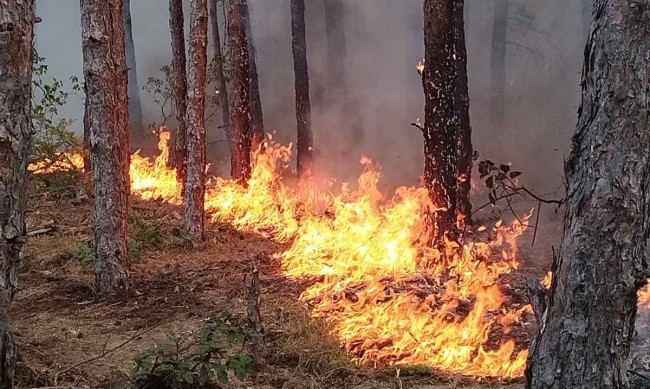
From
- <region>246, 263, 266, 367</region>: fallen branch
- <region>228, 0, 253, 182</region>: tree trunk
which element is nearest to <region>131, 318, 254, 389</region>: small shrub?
<region>246, 263, 266, 367</region>: fallen branch

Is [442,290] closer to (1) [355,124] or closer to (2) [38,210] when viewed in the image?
(2) [38,210]

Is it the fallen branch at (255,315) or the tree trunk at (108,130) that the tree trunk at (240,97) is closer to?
the tree trunk at (108,130)

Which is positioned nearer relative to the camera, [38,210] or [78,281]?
[78,281]

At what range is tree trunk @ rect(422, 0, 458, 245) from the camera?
7.29 m

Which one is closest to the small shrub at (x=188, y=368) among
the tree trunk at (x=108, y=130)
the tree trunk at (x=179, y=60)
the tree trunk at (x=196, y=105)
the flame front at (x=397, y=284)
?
the flame front at (x=397, y=284)

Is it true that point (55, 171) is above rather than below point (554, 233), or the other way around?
above

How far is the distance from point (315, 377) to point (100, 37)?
4130 millimetres

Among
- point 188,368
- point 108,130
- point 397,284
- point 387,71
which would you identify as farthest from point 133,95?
point 188,368

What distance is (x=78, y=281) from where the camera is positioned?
724 centimetres

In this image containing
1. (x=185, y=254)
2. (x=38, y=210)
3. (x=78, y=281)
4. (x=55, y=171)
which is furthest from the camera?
(x=55, y=171)

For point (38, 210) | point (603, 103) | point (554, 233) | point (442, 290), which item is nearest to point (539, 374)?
point (603, 103)

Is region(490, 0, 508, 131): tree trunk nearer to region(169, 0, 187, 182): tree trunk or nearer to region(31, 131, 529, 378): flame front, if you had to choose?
region(31, 131, 529, 378): flame front

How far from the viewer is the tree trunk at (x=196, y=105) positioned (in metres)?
9.23

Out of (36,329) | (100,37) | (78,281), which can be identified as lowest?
(36,329)
